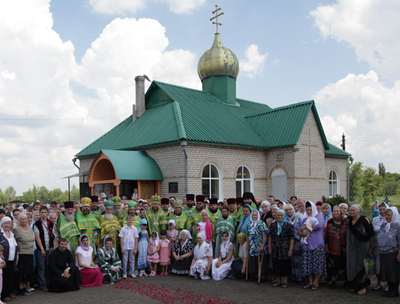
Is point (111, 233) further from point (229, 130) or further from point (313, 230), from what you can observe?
point (229, 130)

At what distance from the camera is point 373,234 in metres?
6.90

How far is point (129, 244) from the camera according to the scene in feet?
28.5

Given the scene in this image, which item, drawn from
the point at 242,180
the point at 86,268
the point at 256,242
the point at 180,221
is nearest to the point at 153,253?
the point at 180,221

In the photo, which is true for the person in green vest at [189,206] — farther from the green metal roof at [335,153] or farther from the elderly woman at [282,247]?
the green metal roof at [335,153]

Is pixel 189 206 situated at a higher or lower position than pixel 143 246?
higher

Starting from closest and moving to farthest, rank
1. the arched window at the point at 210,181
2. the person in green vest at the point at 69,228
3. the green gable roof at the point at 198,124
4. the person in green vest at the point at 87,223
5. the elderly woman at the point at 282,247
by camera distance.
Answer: the elderly woman at the point at 282,247 → the person in green vest at the point at 69,228 → the person in green vest at the point at 87,223 → the arched window at the point at 210,181 → the green gable roof at the point at 198,124

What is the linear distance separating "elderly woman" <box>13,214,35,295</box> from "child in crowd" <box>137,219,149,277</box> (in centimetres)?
246

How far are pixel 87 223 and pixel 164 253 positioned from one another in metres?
2.00

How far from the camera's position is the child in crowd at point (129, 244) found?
28.4 feet

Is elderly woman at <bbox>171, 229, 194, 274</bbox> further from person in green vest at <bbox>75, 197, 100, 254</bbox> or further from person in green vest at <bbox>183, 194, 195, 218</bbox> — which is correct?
person in green vest at <bbox>75, 197, 100, 254</bbox>

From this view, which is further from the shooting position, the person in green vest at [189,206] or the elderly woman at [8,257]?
the person in green vest at [189,206]

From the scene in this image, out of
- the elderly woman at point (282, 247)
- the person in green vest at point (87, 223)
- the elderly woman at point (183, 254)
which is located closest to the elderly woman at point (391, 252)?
the elderly woman at point (282, 247)

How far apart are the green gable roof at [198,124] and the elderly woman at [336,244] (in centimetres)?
904

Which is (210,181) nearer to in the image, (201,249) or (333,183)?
(201,249)
